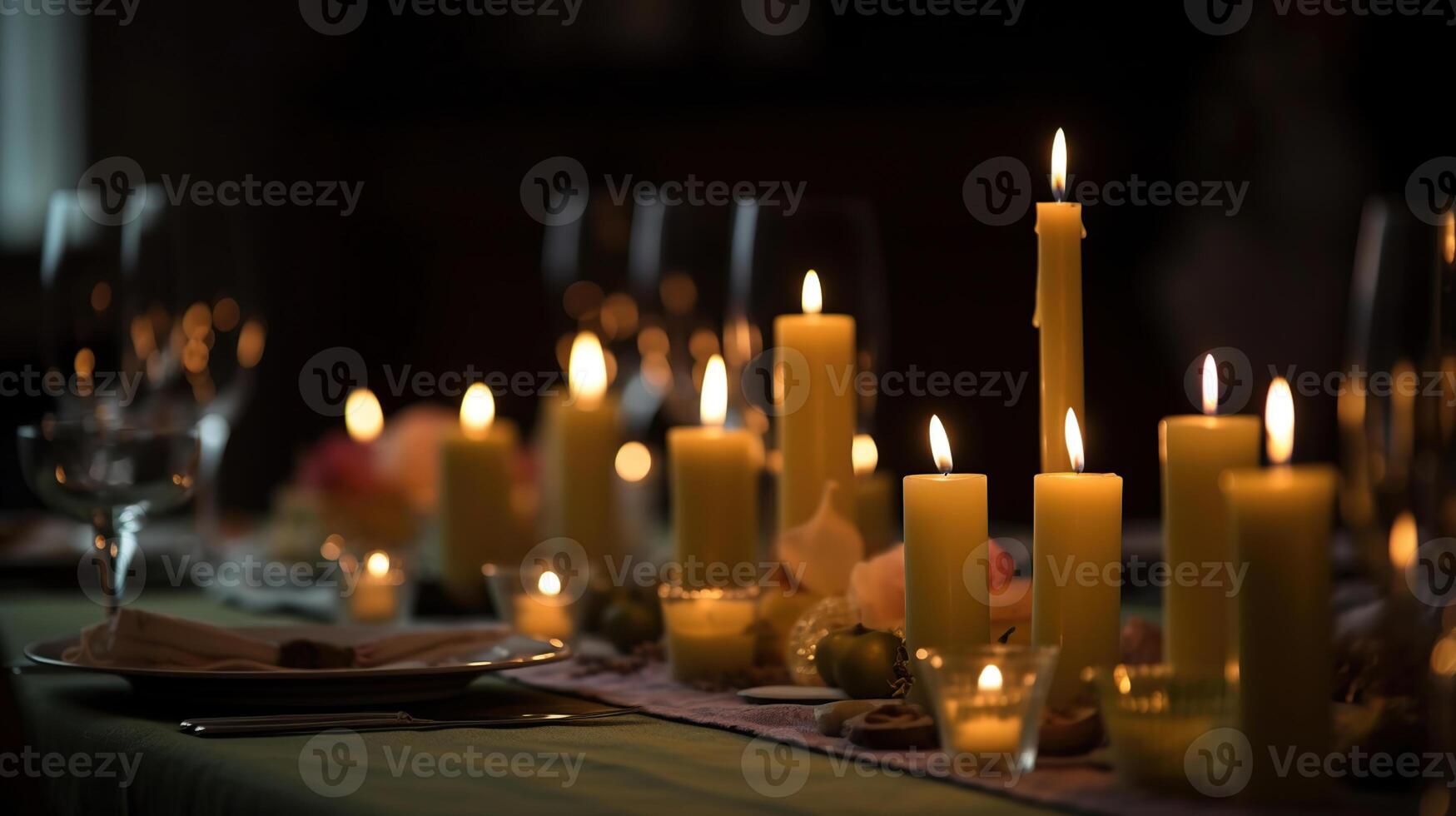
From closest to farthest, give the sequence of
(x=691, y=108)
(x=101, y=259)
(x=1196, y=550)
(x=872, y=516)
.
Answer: (x=1196, y=550)
(x=872, y=516)
(x=101, y=259)
(x=691, y=108)

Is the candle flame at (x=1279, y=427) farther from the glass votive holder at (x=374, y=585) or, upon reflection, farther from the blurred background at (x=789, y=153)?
the blurred background at (x=789, y=153)

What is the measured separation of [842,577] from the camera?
110 centimetres

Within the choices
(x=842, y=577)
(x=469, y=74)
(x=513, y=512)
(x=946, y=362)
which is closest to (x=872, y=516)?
(x=842, y=577)

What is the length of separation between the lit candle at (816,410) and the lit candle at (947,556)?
0.28 m

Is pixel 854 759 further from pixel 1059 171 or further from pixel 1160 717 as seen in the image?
pixel 1059 171

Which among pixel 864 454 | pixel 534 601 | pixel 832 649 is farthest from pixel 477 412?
pixel 832 649

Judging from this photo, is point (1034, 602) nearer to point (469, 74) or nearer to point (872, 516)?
point (872, 516)

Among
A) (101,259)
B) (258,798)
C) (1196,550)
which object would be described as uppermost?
(101,259)

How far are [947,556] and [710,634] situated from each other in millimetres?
264

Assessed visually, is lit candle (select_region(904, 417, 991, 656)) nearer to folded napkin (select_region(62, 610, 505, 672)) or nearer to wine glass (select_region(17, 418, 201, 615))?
folded napkin (select_region(62, 610, 505, 672))

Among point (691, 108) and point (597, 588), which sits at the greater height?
point (691, 108)

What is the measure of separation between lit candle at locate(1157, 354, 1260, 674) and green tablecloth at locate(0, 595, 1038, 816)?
6.1 inches

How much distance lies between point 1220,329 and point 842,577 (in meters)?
3.26

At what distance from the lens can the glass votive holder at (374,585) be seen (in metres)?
1.39
